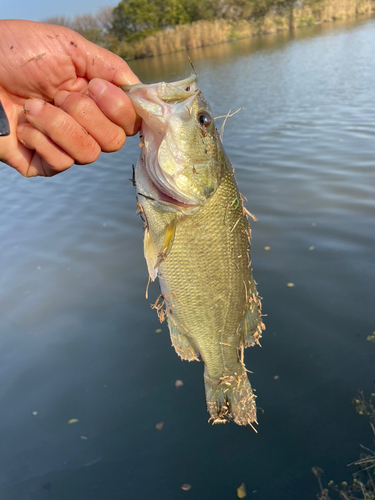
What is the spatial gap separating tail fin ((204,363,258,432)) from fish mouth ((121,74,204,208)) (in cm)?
128

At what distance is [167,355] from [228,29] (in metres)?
44.5

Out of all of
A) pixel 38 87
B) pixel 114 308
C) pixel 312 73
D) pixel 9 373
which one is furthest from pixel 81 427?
pixel 312 73

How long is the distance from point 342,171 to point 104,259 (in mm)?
5018

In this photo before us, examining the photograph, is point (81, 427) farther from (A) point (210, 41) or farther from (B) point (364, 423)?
(A) point (210, 41)

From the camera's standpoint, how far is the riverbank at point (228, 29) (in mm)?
37938

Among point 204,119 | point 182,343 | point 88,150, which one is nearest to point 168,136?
point 204,119

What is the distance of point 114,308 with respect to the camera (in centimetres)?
458

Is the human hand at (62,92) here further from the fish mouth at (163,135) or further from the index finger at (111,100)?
the fish mouth at (163,135)

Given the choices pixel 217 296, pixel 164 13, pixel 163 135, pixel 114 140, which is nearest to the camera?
pixel 163 135

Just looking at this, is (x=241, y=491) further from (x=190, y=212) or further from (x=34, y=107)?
→ (x=34, y=107)

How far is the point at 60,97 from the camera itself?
1.97 metres

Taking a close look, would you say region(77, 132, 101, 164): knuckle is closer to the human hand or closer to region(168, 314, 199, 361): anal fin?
the human hand

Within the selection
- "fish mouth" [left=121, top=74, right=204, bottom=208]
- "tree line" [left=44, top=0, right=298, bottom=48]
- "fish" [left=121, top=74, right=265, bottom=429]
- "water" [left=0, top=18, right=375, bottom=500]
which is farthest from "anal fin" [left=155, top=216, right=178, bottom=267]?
"tree line" [left=44, top=0, right=298, bottom=48]

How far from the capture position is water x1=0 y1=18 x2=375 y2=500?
281cm
